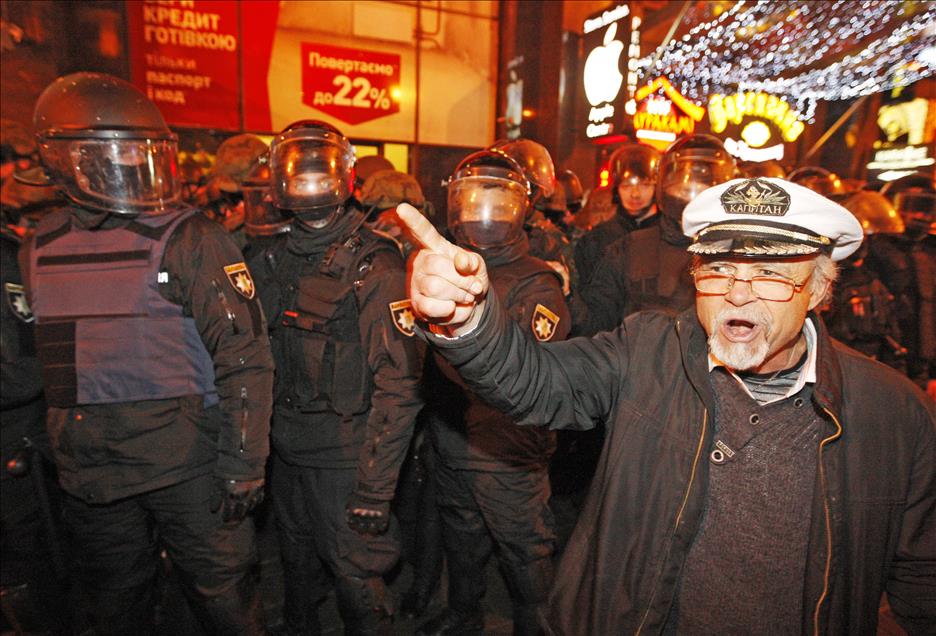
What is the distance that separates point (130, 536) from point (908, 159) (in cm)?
1482

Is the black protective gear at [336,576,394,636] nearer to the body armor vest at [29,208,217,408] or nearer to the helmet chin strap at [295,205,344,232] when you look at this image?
the body armor vest at [29,208,217,408]

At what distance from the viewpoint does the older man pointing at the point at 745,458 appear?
1475 mm

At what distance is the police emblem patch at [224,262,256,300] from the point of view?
8.00 ft

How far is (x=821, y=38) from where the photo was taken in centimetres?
884

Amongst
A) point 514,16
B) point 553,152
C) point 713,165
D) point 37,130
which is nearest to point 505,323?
point 37,130

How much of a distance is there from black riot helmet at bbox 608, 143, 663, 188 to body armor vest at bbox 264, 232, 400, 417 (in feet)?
11.2

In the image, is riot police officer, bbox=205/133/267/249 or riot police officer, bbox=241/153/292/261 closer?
riot police officer, bbox=241/153/292/261

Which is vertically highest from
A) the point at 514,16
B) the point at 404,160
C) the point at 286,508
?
the point at 514,16

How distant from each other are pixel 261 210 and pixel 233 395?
1848 mm

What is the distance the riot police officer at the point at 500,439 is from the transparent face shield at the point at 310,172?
1.94 feet

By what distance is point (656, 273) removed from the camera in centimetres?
359

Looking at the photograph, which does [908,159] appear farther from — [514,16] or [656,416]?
[656,416]

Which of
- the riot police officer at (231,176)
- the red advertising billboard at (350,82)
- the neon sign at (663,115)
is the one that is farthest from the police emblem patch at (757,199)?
the neon sign at (663,115)

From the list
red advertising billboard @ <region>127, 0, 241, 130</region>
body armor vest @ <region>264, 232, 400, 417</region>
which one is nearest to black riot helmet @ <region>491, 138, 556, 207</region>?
body armor vest @ <region>264, 232, 400, 417</region>
